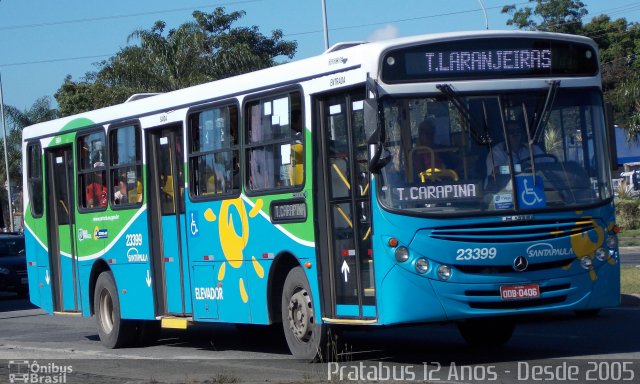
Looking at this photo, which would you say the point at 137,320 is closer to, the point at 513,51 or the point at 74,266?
the point at 74,266

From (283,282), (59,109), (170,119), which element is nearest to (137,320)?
(170,119)

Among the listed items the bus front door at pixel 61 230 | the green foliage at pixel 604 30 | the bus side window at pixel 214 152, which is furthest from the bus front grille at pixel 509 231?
the green foliage at pixel 604 30

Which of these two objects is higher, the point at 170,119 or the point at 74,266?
the point at 170,119

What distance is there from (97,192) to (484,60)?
734 centimetres

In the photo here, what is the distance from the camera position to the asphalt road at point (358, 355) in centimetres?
1098

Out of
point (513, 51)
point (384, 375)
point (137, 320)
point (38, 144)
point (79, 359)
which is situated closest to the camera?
point (384, 375)

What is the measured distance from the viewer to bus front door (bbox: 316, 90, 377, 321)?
11.4 metres

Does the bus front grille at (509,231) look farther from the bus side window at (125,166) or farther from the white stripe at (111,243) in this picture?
the bus side window at (125,166)

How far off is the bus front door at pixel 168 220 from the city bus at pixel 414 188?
0.86m

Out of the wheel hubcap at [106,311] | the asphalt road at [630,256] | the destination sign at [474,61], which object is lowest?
the asphalt road at [630,256]

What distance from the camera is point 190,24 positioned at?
146 feet

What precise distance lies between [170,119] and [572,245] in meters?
5.86

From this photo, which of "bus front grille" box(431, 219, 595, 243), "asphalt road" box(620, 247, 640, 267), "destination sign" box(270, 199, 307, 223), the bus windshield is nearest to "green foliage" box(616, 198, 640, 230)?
"asphalt road" box(620, 247, 640, 267)

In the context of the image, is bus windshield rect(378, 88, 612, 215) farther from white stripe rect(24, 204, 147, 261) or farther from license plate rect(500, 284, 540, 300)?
white stripe rect(24, 204, 147, 261)
